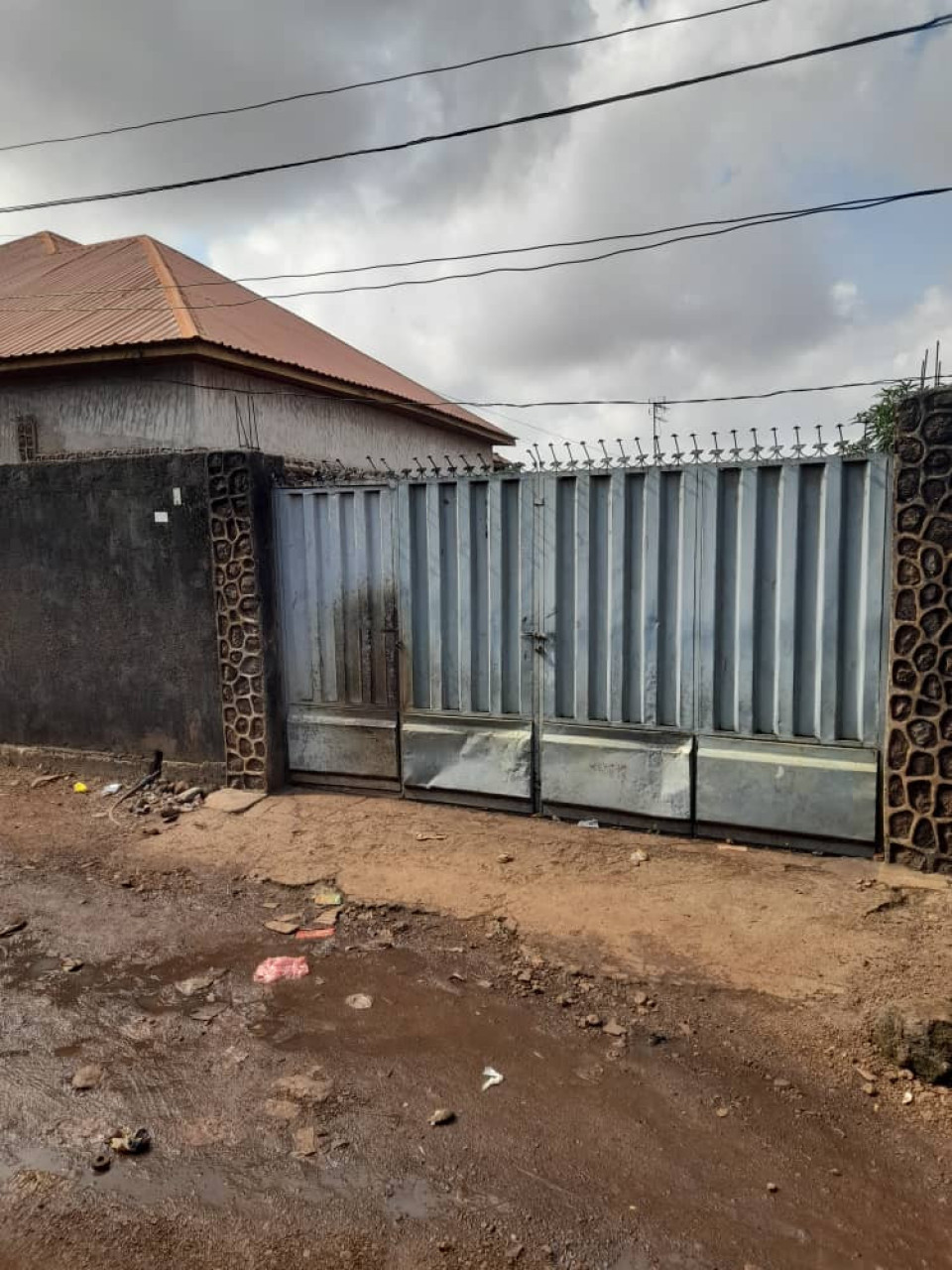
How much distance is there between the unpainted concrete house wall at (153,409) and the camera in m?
8.24

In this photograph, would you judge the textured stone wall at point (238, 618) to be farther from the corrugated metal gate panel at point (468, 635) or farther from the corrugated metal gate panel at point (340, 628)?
the corrugated metal gate panel at point (468, 635)

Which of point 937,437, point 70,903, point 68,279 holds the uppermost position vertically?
point 68,279

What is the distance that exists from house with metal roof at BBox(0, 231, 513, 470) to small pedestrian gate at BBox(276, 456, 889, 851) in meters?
2.11

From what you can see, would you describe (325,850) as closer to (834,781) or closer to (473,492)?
(473,492)

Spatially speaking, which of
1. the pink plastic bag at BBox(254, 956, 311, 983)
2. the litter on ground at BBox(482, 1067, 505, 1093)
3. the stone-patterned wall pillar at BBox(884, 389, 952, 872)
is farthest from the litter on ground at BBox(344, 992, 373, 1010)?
the stone-patterned wall pillar at BBox(884, 389, 952, 872)

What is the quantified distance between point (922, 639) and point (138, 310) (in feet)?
28.6

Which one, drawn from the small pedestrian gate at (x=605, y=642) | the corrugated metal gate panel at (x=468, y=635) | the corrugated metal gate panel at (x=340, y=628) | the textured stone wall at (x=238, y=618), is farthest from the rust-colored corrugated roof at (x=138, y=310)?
the corrugated metal gate panel at (x=468, y=635)

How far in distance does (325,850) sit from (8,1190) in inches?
97.1

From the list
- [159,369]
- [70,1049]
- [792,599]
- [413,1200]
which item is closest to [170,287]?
[159,369]

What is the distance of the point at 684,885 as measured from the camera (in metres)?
4.04

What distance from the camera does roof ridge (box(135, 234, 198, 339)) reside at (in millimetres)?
8250

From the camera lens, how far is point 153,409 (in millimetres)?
8336

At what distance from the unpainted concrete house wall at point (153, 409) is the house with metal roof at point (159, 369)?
1 cm

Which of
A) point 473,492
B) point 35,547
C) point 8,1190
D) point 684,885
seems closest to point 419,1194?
point 8,1190
